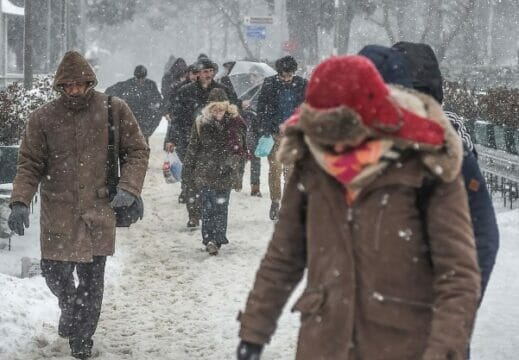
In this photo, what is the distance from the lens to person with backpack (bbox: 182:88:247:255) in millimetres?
9750

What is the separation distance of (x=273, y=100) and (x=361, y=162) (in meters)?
8.96

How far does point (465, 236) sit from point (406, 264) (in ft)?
0.62

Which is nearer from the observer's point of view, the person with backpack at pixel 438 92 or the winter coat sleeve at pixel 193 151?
the person with backpack at pixel 438 92

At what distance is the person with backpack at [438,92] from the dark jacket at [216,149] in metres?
6.38

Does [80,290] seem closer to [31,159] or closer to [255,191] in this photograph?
[31,159]

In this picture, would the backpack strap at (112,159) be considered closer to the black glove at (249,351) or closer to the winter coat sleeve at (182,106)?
the black glove at (249,351)

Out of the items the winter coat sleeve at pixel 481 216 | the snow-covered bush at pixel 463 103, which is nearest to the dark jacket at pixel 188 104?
the snow-covered bush at pixel 463 103

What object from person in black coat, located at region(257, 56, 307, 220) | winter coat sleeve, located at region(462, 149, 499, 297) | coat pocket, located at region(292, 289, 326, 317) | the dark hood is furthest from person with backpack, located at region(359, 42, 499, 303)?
person in black coat, located at region(257, 56, 307, 220)

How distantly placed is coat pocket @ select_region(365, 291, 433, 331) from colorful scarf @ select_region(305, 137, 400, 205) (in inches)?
13.3

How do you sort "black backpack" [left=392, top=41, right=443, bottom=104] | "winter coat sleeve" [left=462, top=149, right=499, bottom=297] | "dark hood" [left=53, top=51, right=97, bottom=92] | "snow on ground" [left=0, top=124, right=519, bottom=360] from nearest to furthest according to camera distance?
"winter coat sleeve" [left=462, top=149, right=499, bottom=297], "black backpack" [left=392, top=41, right=443, bottom=104], "dark hood" [left=53, top=51, right=97, bottom=92], "snow on ground" [left=0, top=124, right=519, bottom=360]

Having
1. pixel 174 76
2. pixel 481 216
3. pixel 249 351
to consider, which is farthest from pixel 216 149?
pixel 174 76

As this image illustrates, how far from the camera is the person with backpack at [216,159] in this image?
9750mm

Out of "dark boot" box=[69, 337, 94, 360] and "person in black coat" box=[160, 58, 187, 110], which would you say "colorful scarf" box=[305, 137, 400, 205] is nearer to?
"dark boot" box=[69, 337, 94, 360]

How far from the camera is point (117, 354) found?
6.29 metres
